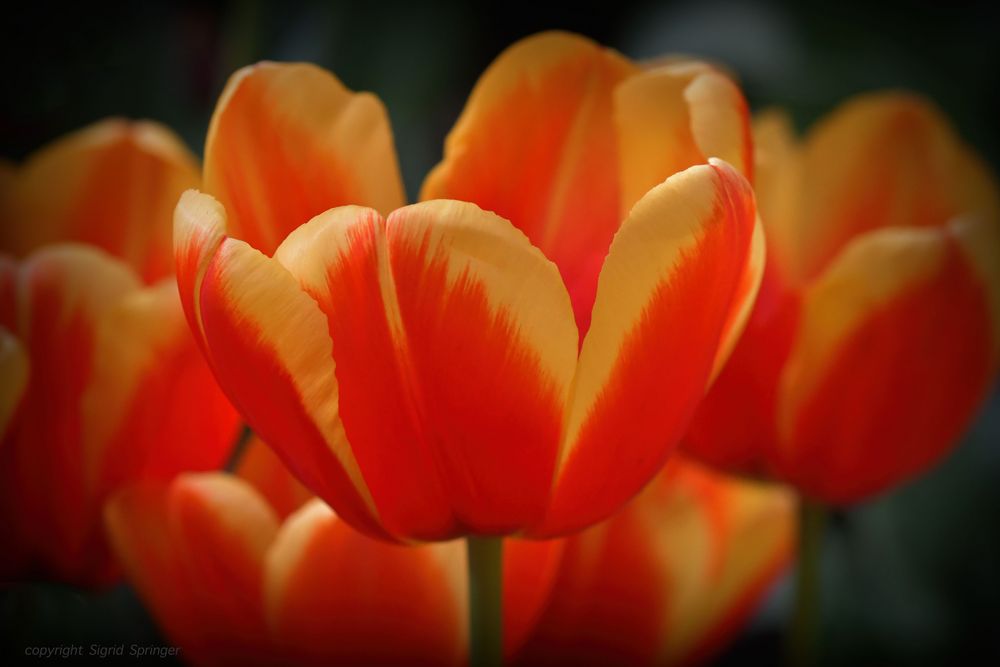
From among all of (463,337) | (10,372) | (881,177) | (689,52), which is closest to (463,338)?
(463,337)

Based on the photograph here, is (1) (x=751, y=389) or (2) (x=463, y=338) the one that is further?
(1) (x=751, y=389)

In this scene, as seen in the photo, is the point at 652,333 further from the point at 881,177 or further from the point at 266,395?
the point at 881,177

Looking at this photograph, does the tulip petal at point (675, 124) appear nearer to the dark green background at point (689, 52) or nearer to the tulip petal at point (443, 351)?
the tulip petal at point (443, 351)

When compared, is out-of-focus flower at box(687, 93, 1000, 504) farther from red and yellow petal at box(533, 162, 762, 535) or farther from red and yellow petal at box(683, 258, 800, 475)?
red and yellow petal at box(533, 162, 762, 535)

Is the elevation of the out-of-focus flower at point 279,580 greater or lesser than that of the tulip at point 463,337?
lesser

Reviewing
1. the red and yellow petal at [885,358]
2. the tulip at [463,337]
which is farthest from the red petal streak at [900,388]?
the tulip at [463,337]
